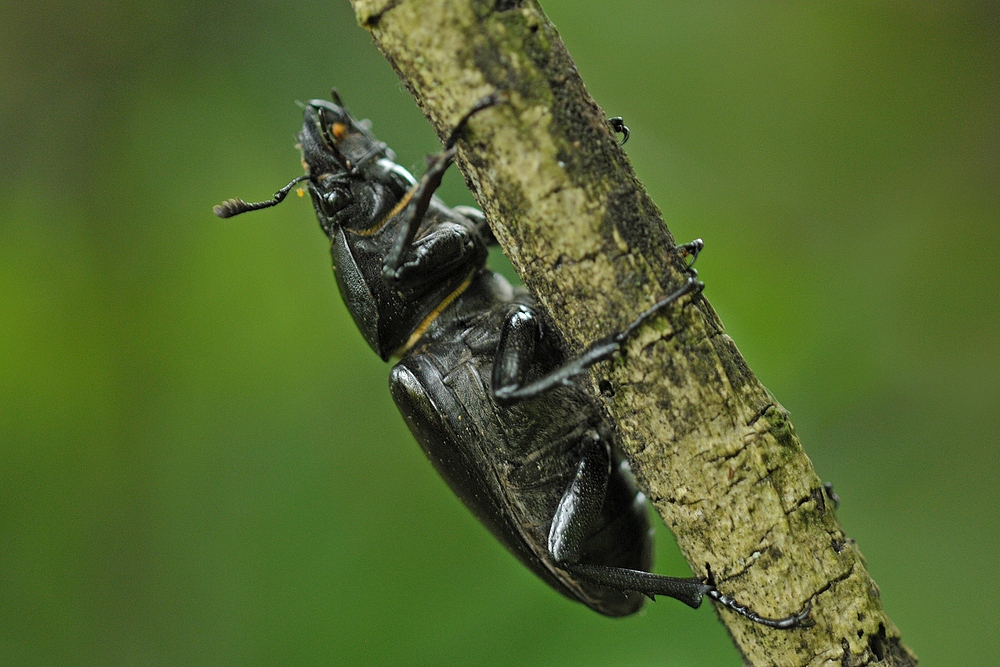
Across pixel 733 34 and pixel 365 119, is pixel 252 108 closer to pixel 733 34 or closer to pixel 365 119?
pixel 365 119

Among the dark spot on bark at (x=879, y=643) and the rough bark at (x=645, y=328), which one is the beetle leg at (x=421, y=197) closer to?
the rough bark at (x=645, y=328)

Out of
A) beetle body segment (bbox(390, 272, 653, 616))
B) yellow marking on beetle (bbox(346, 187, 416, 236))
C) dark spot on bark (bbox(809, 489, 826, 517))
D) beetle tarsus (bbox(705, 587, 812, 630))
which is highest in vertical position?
yellow marking on beetle (bbox(346, 187, 416, 236))

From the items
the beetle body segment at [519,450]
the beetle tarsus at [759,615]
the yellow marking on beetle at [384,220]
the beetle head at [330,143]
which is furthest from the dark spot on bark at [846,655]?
the beetle head at [330,143]

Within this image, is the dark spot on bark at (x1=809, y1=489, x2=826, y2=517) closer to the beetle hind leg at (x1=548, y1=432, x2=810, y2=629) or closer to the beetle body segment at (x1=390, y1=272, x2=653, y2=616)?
the beetle hind leg at (x1=548, y1=432, x2=810, y2=629)

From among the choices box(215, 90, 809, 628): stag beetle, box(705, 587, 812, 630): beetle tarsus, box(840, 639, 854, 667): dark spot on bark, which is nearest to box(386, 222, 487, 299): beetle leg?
box(215, 90, 809, 628): stag beetle

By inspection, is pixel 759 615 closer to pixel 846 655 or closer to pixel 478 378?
pixel 846 655

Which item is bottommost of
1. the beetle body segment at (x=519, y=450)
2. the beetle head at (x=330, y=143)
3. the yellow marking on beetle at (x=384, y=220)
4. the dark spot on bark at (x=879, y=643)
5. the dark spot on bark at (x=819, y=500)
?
the dark spot on bark at (x=879, y=643)

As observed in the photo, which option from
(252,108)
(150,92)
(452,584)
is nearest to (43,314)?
(150,92)
